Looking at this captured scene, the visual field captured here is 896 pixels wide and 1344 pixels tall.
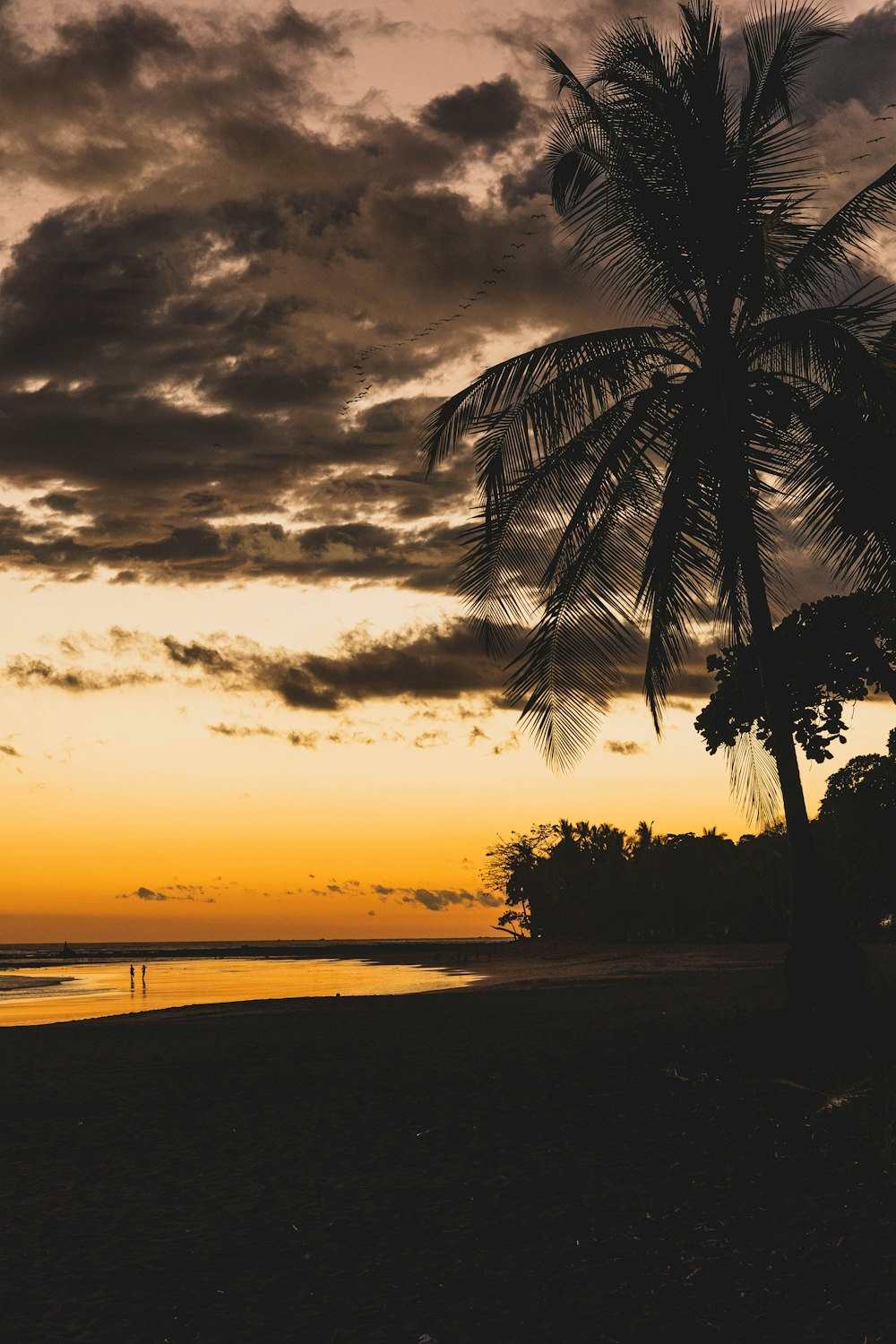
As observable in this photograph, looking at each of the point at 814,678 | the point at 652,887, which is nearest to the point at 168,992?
the point at 814,678

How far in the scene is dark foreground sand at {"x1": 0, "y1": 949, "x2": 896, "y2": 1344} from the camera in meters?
6.09

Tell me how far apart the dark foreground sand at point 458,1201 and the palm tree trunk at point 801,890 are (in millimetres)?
837

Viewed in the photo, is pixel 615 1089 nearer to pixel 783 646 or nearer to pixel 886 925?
pixel 783 646

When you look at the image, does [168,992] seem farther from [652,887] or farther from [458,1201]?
[652,887]

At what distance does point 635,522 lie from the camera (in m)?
13.1

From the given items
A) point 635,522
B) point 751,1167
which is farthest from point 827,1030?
point 635,522

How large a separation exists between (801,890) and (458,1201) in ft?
18.2

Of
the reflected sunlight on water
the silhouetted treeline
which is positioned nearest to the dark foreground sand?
the reflected sunlight on water

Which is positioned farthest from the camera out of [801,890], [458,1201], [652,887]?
[652,887]

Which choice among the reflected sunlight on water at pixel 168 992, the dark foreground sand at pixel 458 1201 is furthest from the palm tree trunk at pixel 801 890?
the reflected sunlight on water at pixel 168 992

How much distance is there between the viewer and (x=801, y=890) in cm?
1217

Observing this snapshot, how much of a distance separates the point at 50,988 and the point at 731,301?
168ft

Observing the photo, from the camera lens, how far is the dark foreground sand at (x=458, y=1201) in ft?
20.0

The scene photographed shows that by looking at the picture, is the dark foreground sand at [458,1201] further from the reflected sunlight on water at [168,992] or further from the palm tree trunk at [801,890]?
the reflected sunlight on water at [168,992]
